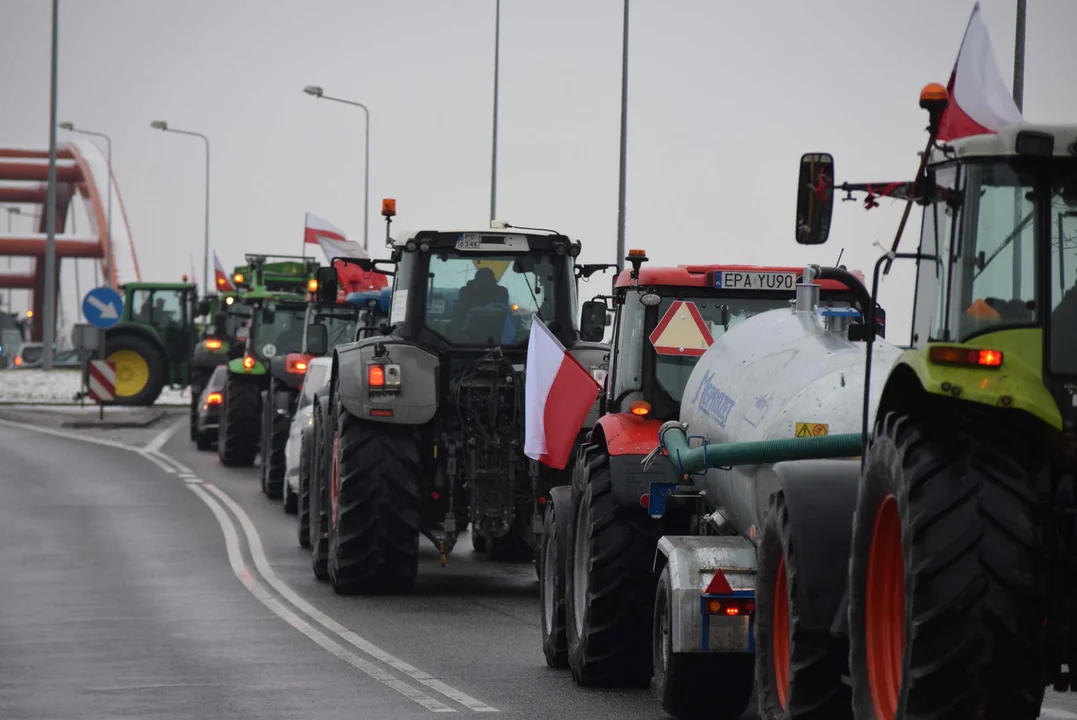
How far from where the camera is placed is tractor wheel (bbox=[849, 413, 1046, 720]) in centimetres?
604

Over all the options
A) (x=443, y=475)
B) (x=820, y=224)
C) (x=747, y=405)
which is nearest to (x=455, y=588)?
(x=443, y=475)

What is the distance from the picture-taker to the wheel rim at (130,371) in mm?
41375

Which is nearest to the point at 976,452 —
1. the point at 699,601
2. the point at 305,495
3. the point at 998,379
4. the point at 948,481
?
the point at 948,481

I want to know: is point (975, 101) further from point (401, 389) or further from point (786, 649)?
point (401, 389)

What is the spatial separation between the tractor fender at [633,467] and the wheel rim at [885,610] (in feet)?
13.9

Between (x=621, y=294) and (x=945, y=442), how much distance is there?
6179mm

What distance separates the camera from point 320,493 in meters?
17.2

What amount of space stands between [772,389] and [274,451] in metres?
16.4

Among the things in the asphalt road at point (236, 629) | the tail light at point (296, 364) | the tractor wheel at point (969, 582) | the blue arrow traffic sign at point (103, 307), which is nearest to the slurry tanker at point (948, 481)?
the tractor wheel at point (969, 582)

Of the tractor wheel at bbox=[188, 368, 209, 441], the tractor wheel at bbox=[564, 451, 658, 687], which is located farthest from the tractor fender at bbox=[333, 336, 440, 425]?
the tractor wheel at bbox=[188, 368, 209, 441]

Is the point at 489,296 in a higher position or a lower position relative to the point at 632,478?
higher

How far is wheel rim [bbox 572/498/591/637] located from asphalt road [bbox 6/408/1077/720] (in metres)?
0.37

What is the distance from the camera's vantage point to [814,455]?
346 inches

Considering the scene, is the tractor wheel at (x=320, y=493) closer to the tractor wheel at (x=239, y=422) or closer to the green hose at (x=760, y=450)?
the green hose at (x=760, y=450)
